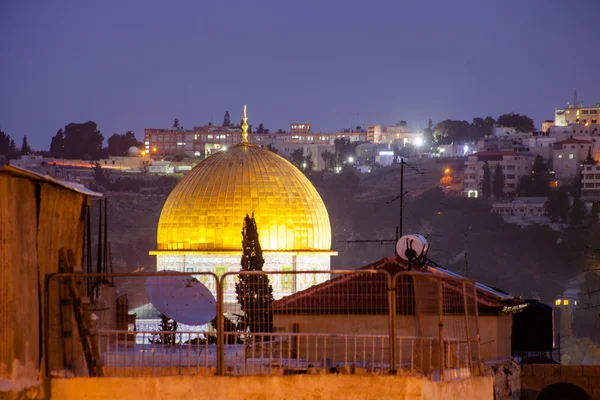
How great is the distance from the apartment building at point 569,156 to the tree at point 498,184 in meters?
10.3

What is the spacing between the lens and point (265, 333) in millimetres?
11562

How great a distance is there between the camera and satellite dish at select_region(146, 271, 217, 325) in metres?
15.7

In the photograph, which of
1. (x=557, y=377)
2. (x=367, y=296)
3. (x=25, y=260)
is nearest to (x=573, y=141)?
(x=557, y=377)

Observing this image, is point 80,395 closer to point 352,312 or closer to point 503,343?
point 352,312

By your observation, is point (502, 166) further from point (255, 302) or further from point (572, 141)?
point (255, 302)

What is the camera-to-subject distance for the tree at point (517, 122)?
7233 inches

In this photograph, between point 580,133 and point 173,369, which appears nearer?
point 173,369

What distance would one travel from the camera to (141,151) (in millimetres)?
145875

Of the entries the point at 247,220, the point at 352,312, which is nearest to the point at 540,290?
the point at 247,220

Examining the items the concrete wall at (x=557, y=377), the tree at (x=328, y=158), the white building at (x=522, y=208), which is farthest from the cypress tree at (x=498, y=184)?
the concrete wall at (x=557, y=377)

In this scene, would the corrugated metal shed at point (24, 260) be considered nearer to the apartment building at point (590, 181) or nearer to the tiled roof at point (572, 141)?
the apartment building at point (590, 181)

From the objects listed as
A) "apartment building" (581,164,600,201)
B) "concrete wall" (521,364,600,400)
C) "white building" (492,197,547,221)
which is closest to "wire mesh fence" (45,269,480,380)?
"concrete wall" (521,364,600,400)

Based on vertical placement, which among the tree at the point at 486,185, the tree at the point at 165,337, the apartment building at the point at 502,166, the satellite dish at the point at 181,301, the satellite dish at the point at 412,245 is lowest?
the tree at the point at 165,337

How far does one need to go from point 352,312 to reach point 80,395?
5.01 m
